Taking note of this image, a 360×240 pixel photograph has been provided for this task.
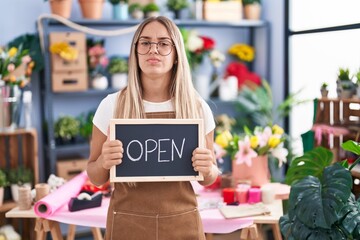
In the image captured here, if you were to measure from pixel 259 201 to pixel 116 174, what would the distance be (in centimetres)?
114

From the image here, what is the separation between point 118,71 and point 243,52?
127 centimetres

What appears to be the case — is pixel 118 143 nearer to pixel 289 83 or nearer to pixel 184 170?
pixel 184 170

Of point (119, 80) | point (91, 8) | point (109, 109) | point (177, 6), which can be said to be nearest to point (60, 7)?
point (91, 8)

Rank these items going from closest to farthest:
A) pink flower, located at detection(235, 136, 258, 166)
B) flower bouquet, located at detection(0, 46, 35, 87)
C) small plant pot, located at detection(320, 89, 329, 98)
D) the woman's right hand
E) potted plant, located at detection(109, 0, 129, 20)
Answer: the woman's right hand → pink flower, located at detection(235, 136, 258, 166) → small plant pot, located at detection(320, 89, 329, 98) → flower bouquet, located at detection(0, 46, 35, 87) → potted plant, located at detection(109, 0, 129, 20)

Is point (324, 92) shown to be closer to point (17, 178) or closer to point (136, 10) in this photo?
point (136, 10)

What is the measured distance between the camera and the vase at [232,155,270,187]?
2787 millimetres

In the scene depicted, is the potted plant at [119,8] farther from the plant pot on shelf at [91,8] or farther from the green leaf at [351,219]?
the green leaf at [351,219]

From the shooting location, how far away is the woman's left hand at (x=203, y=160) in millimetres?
1683

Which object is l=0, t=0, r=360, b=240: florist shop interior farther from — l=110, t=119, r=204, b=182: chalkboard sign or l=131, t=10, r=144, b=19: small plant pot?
l=110, t=119, r=204, b=182: chalkboard sign

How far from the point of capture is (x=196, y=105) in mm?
1810

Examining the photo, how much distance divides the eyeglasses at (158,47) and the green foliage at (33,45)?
2312mm

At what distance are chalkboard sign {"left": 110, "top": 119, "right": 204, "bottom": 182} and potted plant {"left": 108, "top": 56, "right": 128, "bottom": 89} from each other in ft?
7.82

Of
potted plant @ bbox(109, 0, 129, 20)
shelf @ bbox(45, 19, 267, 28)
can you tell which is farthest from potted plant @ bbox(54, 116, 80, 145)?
potted plant @ bbox(109, 0, 129, 20)

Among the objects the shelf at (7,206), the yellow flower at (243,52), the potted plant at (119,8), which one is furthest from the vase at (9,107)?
the yellow flower at (243,52)
